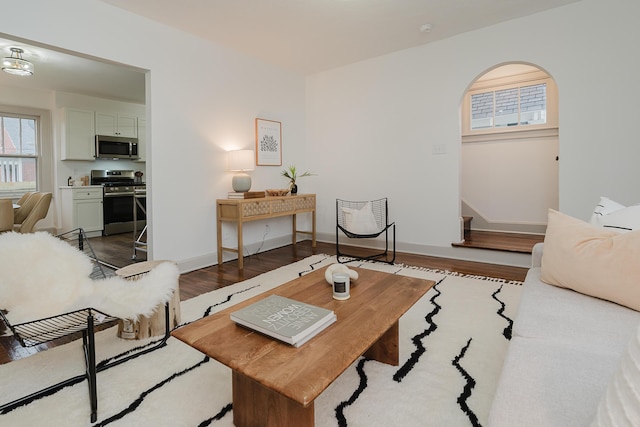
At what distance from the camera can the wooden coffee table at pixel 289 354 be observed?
0.99 metres

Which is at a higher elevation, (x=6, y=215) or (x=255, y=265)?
(x=6, y=215)

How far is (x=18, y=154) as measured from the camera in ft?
18.7

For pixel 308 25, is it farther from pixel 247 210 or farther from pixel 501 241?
pixel 501 241

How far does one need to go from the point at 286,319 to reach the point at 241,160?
291 cm

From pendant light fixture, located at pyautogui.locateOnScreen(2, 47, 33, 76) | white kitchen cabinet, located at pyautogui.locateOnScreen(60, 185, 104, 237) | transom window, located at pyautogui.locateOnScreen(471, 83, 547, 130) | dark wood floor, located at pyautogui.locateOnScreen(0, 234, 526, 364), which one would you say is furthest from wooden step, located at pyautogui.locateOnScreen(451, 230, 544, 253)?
white kitchen cabinet, located at pyautogui.locateOnScreen(60, 185, 104, 237)

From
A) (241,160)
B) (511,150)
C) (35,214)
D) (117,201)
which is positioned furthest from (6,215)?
(511,150)

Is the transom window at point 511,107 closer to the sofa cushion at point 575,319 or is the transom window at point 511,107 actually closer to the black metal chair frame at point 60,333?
the sofa cushion at point 575,319

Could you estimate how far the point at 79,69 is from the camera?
4527mm

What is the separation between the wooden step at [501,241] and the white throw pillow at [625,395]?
11.1 feet

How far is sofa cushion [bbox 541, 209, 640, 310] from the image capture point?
52.2 inches

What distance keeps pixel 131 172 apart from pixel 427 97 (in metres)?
5.78

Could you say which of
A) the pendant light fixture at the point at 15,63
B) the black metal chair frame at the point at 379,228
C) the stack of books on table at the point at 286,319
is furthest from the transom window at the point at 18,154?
the stack of books on table at the point at 286,319

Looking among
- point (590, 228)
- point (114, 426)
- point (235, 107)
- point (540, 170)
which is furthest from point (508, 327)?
point (235, 107)

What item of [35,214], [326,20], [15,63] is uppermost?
[326,20]
